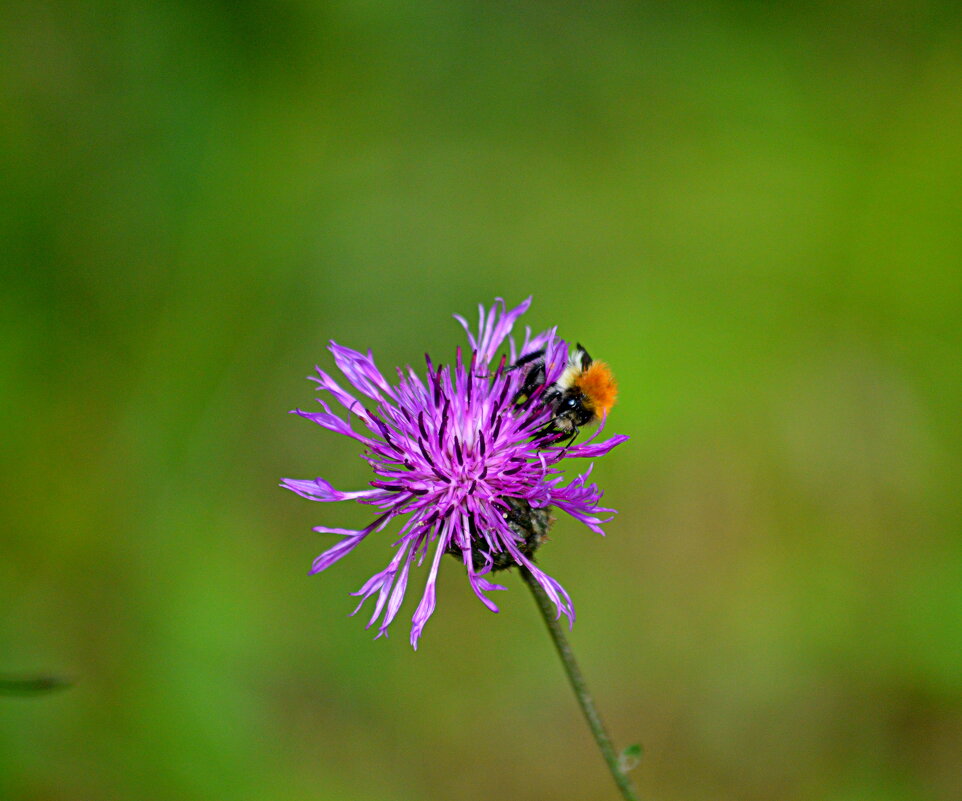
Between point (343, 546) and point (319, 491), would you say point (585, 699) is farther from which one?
point (319, 491)


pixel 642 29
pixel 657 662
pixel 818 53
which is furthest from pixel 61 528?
pixel 818 53

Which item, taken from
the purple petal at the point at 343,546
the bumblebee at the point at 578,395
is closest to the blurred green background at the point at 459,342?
the purple petal at the point at 343,546

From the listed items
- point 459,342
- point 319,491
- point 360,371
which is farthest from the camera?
point 459,342

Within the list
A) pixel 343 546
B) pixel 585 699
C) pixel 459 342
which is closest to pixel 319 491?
pixel 343 546

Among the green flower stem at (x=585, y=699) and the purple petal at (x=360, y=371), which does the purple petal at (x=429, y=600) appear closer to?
the green flower stem at (x=585, y=699)

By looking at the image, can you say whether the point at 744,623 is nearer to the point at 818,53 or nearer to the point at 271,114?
the point at 818,53

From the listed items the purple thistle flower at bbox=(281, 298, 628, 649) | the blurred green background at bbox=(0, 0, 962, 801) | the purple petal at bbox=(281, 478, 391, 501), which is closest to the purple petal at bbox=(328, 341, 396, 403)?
the purple thistle flower at bbox=(281, 298, 628, 649)
